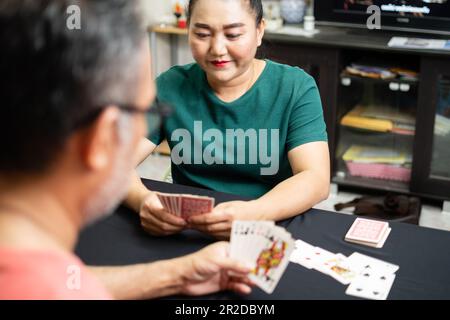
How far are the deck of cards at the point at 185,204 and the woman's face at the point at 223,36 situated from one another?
554 mm

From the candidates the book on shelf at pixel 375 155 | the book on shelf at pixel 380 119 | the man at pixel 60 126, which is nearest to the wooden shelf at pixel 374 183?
the book on shelf at pixel 375 155

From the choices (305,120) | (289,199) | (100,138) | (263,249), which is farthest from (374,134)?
(100,138)

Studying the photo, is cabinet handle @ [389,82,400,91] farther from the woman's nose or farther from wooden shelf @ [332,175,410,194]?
the woman's nose

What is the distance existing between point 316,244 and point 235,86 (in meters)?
0.69

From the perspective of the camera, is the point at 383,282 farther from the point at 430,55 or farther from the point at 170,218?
the point at 430,55

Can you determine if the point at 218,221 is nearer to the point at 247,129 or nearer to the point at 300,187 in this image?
the point at 300,187

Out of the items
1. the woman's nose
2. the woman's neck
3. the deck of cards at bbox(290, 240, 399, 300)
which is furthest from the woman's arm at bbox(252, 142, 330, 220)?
the woman's nose

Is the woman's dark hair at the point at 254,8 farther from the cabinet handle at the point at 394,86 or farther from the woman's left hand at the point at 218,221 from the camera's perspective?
the cabinet handle at the point at 394,86

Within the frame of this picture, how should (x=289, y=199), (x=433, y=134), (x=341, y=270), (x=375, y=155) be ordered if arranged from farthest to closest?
(x=375, y=155) → (x=433, y=134) → (x=289, y=199) → (x=341, y=270)

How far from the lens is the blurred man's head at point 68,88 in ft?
2.87

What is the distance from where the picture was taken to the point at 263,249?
1531 mm

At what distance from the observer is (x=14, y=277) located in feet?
2.88
